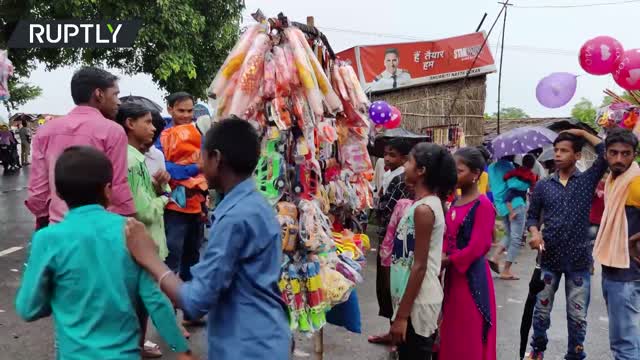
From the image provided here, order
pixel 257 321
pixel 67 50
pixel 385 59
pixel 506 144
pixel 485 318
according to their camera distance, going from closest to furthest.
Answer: pixel 257 321, pixel 485 318, pixel 506 144, pixel 385 59, pixel 67 50

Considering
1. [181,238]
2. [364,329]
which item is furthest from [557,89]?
[181,238]

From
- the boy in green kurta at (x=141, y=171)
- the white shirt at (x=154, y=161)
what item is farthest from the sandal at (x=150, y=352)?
the white shirt at (x=154, y=161)

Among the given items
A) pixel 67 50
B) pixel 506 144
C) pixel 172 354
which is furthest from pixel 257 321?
pixel 67 50

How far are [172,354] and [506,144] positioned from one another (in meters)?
4.78

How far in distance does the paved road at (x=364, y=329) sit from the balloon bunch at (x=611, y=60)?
2.44m

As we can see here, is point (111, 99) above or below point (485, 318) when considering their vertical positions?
above

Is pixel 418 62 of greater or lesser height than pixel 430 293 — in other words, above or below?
above

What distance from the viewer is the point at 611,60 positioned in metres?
6.81

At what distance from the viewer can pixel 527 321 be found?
4.11 meters

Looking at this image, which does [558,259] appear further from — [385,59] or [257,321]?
[385,59]

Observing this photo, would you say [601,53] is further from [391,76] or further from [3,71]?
[3,71]

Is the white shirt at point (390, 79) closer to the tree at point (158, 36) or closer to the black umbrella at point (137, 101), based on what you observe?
the tree at point (158, 36)

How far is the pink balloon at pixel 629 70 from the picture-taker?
6.40 meters

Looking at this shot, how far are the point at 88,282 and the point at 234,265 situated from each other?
0.48 meters
